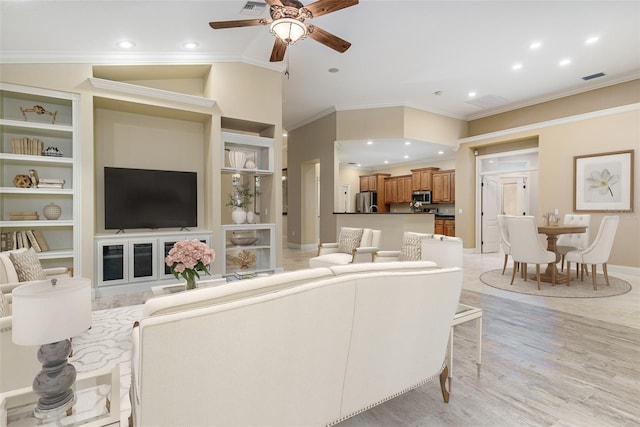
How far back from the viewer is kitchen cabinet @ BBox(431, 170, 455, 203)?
921 cm

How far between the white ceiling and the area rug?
3457mm

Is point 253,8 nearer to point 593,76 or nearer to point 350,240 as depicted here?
point 350,240

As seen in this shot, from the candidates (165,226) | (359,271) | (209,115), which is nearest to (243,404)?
(359,271)

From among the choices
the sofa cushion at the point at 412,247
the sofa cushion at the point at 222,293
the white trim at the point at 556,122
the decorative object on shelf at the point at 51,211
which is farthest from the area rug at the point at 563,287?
the decorative object on shelf at the point at 51,211

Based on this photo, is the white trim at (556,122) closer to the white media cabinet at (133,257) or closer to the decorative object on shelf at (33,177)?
the white media cabinet at (133,257)

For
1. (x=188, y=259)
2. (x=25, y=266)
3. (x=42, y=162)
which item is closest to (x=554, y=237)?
(x=188, y=259)

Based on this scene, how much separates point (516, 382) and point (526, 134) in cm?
629

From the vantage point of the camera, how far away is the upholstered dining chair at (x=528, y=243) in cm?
448

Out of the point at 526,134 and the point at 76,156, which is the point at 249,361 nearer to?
the point at 76,156

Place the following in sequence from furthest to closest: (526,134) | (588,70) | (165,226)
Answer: (526,134)
(588,70)
(165,226)

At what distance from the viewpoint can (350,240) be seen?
4.74 meters

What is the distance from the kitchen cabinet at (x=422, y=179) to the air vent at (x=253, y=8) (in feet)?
24.5

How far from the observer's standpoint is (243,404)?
1106 mm

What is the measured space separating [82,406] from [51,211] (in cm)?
376
